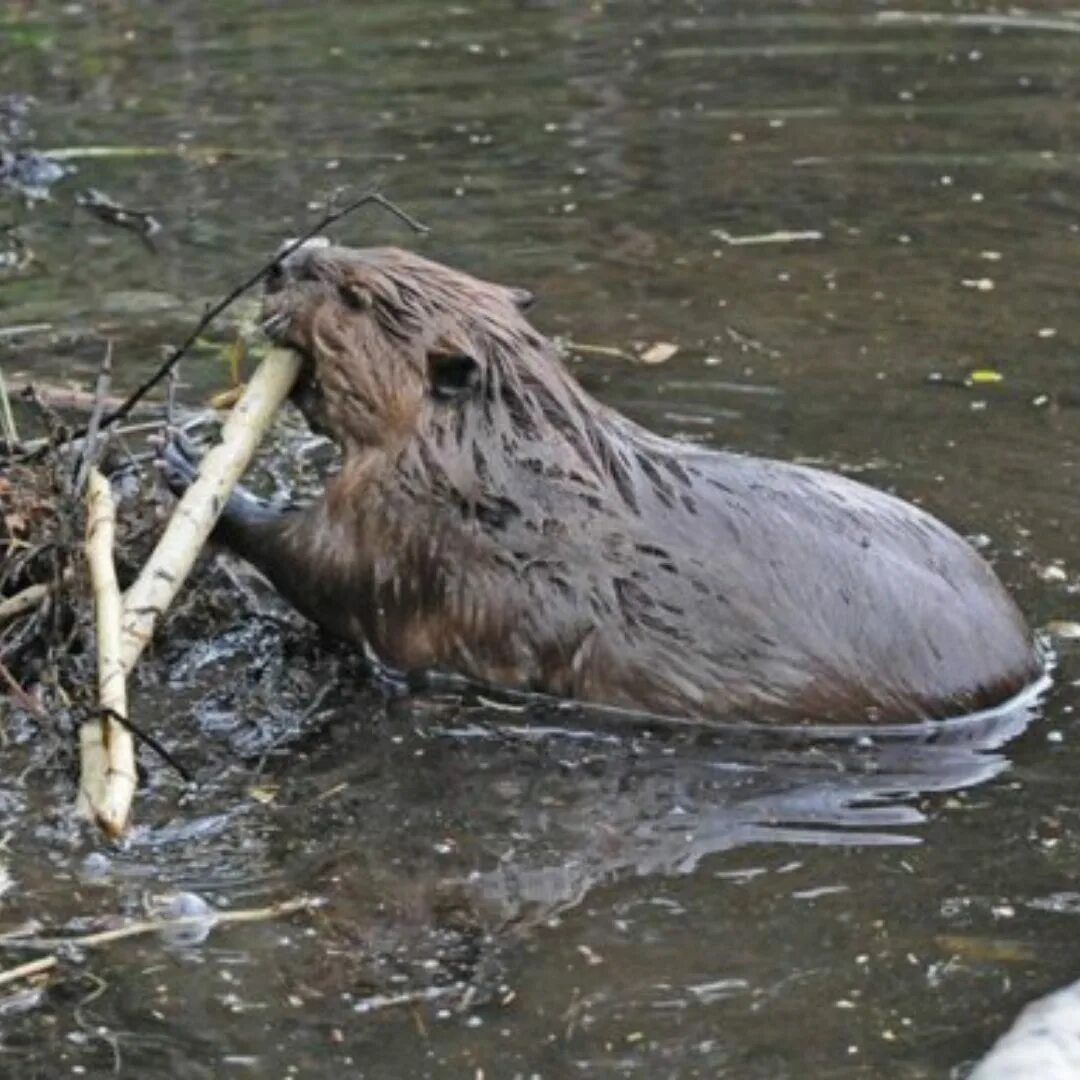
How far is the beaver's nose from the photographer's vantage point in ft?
19.7

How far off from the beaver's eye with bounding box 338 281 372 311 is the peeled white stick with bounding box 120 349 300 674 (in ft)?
0.59

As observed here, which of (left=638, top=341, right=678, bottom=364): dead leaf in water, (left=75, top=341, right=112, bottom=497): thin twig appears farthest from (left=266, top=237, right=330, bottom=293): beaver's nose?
(left=638, top=341, right=678, bottom=364): dead leaf in water

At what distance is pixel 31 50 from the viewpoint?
1284 cm

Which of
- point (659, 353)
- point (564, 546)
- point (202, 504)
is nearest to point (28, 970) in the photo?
point (202, 504)

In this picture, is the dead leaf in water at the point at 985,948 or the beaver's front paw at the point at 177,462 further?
the beaver's front paw at the point at 177,462

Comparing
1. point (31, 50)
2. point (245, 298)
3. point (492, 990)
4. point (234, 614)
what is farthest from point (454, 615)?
point (31, 50)

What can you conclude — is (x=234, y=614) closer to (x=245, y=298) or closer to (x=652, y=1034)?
(x=652, y=1034)

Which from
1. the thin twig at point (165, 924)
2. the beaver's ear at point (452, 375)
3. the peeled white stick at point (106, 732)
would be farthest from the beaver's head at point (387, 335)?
the thin twig at point (165, 924)

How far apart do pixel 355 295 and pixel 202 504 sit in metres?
0.63

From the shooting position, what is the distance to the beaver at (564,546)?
18.2 ft

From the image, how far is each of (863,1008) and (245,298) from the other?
504 centimetres

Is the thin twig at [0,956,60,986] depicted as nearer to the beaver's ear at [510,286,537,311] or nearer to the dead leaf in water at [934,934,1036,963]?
the dead leaf in water at [934,934,1036,963]

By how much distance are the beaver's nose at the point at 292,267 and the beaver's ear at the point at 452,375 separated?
376 millimetres

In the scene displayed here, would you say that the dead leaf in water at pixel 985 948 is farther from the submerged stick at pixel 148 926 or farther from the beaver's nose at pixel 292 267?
the beaver's nose at pixel 292 267
